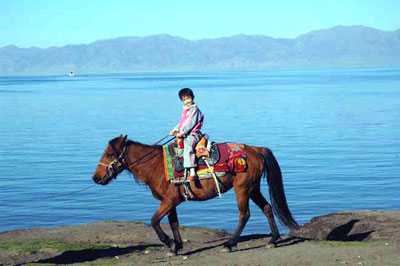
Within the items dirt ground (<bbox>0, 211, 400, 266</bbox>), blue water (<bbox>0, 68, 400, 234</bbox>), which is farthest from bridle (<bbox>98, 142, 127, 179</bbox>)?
blue water (<bbox>0, 68, 400, 234</bbox>)

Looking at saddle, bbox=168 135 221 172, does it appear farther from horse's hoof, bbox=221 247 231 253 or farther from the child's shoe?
horse's hoof, bbox=221 247 231 253

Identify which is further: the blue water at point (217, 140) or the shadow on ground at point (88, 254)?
the blue water at point (217, 140)

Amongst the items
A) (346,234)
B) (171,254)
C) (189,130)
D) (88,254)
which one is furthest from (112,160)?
(346,234)

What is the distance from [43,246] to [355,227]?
23.2 ft

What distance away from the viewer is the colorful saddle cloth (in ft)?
41.2

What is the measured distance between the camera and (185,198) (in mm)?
12570

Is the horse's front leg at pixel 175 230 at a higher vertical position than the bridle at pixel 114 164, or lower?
lower

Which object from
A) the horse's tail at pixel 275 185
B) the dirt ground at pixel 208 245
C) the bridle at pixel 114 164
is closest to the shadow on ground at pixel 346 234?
the dirt ground at pixel 208 245

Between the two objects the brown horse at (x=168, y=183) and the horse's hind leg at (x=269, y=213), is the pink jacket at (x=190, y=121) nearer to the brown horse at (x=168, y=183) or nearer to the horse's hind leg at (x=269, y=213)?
the brown horse at (x=168, y=183)

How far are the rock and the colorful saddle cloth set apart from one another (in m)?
3.46

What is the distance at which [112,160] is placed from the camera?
506 inches

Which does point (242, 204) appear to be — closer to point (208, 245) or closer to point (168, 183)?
point (168, 183)

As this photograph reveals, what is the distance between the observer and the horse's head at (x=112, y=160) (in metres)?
12.8

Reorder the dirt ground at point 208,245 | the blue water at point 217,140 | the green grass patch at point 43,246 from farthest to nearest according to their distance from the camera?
the blue water at point 217,140 < the green grass patch at point 43,246 < the dirt ground at point 208,245
